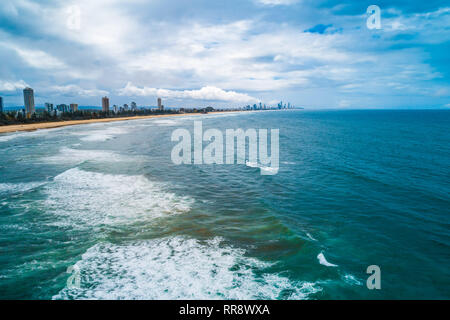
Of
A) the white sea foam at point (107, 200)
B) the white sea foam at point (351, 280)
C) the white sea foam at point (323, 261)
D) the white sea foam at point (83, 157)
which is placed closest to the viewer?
the white sea foam at point (351, 280)

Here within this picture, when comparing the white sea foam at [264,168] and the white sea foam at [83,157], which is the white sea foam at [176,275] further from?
the white sea foam at [83,157]

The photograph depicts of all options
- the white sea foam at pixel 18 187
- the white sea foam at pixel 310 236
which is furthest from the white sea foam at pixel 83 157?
the white sea foam at pixel 310 236

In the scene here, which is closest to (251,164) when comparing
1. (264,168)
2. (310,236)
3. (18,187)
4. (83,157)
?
(264,168)

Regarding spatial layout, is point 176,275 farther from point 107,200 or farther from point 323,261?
point 107,200
